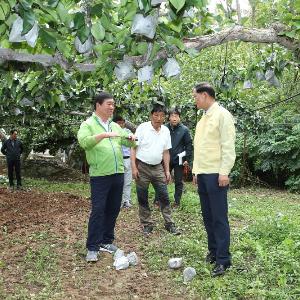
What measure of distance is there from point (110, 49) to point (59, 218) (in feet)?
14.3

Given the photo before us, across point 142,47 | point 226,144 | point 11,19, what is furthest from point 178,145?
point 11,19

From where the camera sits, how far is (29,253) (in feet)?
17.6

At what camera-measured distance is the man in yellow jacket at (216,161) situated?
4293 mm

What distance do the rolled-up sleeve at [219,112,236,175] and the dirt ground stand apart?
4.10 ft

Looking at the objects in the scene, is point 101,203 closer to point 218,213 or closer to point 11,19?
point 218,213

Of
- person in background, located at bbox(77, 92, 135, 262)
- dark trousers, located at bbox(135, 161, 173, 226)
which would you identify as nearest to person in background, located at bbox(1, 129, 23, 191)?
dark trousers, located at bbox(135, 161, 173, 226)

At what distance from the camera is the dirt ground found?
168 inches

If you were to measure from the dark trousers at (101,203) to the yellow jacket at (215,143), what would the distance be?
1.03m

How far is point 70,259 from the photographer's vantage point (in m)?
5.18

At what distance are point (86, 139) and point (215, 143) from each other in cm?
136

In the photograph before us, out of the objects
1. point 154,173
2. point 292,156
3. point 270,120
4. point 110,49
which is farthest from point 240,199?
point 110,49

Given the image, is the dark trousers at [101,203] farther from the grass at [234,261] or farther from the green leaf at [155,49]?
the green leaf at [155,49]

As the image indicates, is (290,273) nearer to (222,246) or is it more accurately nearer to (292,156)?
(222,246)

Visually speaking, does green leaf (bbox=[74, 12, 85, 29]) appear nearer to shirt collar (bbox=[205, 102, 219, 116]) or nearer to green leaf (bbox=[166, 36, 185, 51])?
green leaf (bbox=[166, 36, 185, 51])
